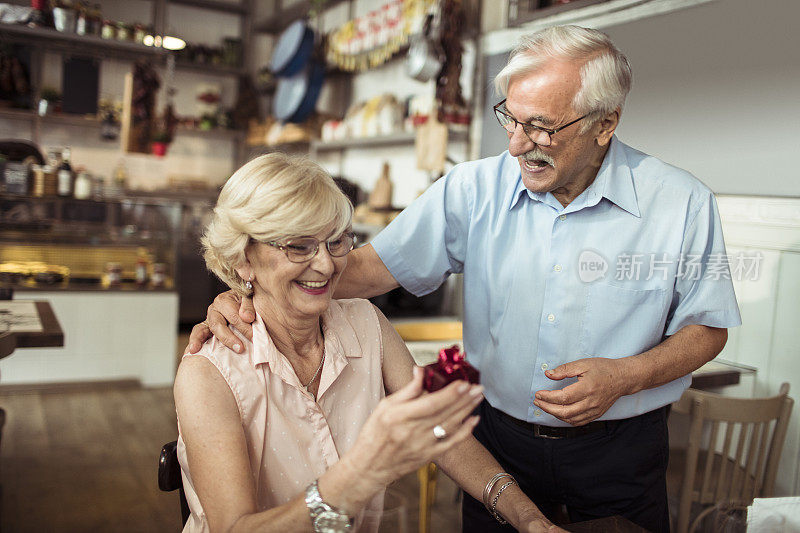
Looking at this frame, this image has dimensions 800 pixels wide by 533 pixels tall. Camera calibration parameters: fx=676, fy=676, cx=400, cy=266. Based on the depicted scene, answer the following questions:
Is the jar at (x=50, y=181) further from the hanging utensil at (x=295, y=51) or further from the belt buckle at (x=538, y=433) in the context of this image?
the belt buckle at (x=538, y=433)

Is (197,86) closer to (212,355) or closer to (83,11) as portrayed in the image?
(83,11)

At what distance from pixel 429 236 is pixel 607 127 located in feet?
1.70

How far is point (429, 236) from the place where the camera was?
1.78m

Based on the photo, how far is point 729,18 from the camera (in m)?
2.31

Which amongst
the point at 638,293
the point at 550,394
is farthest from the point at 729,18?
the point at 550,394

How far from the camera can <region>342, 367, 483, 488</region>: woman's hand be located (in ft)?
2.90

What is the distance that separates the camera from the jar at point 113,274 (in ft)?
15.0

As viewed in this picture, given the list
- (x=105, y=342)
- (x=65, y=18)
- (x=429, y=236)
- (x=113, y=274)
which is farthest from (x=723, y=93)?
(x=65, y=18)

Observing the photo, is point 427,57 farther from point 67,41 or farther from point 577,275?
point 67,41

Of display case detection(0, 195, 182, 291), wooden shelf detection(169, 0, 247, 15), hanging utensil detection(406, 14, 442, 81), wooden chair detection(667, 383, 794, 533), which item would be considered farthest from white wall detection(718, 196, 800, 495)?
wooden shelf detection(169, 0, 247, 15)

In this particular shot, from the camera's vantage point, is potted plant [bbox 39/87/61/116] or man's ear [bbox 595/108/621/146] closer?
man's ear [bbox 595/108/621/146]

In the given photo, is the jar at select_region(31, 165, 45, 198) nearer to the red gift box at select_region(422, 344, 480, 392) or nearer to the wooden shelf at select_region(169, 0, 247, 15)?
the wooden shelf at select_region(169, 0, 247, 15)

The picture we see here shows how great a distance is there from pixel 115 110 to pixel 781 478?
255 inches

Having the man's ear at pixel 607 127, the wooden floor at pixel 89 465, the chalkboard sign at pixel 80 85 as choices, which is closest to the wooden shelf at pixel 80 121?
the chalkboard sign at pixel 80 85
